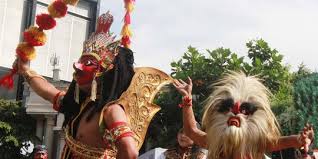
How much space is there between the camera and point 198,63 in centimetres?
1291

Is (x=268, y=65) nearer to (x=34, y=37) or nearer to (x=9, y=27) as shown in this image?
(x=34, y=37)

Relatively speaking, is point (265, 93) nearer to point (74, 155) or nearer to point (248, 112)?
point (248, 112)

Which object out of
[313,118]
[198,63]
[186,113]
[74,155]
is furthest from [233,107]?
[198,63]

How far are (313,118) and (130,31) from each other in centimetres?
356

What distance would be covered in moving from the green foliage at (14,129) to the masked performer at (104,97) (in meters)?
15.7

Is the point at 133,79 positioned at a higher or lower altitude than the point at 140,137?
higher

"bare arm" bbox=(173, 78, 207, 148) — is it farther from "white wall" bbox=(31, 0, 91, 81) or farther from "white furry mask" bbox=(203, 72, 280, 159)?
A: "white wall" bbox=(31, 0, 91, 81)

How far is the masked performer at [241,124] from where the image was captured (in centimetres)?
339

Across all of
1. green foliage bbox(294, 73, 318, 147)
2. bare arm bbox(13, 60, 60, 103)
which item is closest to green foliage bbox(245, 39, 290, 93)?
green foliage bbox(294, 73, 318, 147)

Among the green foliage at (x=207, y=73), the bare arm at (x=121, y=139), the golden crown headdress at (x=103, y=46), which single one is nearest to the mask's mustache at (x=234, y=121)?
the bare arm at (x=121, y=139)

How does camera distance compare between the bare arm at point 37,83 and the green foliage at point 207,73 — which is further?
the green foliage at point 207,73

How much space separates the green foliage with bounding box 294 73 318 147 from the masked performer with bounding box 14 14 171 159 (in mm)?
3308

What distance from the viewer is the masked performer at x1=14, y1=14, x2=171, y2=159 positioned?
3.80 metres

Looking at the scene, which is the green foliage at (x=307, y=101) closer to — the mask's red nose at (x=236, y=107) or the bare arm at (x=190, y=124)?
the bare arm at (x=190, y=124)
